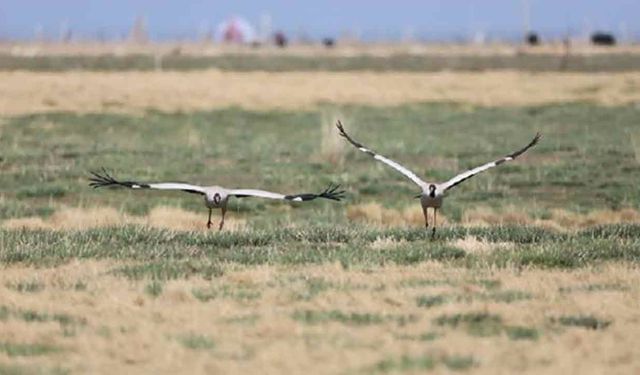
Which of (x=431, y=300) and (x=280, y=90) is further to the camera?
(x=280, y=90)

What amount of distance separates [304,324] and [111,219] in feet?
29.8

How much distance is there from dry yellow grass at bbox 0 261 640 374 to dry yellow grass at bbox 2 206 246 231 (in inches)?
199

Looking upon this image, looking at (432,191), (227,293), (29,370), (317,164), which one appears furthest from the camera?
(317,164)

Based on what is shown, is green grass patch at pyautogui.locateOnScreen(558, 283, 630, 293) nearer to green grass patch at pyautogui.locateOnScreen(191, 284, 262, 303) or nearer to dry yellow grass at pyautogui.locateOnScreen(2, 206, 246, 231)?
green grass patch at pyautogui.locateOnScreen(191, 284, 262, 303)

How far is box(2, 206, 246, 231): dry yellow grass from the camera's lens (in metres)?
18.7

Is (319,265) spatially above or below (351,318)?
above

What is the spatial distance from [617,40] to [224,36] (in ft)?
95.1

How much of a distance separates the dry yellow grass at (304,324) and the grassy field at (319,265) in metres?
0.02

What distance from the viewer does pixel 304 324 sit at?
35.6ft

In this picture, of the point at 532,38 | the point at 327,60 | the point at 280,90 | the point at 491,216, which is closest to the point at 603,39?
the point at 532,38

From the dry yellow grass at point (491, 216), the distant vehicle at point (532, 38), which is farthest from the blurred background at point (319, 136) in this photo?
the distant vehicle at point (532, 38)

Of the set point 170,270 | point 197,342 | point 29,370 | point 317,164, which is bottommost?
point 29,370

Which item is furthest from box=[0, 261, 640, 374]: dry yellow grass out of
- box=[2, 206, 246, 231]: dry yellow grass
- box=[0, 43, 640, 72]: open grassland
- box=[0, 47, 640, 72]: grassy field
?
A: box=[0, 43, 640, 72]: open grassland

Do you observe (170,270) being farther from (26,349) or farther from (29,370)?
(29,370)
